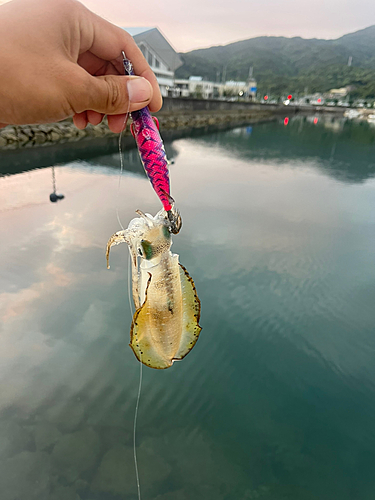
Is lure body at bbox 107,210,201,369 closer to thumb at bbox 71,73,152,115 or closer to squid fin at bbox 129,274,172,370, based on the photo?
squid fin at bbox 129,274,172,370

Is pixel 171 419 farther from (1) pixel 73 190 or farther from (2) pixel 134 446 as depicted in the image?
(1) pixel 73 190

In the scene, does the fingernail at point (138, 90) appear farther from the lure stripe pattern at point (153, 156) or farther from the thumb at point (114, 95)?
the lure stripe pattern at point (153, 156)

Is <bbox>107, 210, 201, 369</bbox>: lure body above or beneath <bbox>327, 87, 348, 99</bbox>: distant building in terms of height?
beneath

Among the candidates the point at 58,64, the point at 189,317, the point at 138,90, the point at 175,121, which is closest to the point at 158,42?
the point at 175,121

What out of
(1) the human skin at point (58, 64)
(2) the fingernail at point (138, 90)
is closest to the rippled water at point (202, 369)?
(1) the human skin at point (58, 64)

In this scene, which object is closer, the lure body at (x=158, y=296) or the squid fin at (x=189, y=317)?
the lure body at (x=158, y=296)

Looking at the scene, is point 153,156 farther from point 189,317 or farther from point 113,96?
point 189,317

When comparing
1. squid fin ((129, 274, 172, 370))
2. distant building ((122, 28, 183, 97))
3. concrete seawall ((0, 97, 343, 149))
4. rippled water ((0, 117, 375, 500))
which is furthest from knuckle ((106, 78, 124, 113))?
distant building ((122, 28, 183, 97))
